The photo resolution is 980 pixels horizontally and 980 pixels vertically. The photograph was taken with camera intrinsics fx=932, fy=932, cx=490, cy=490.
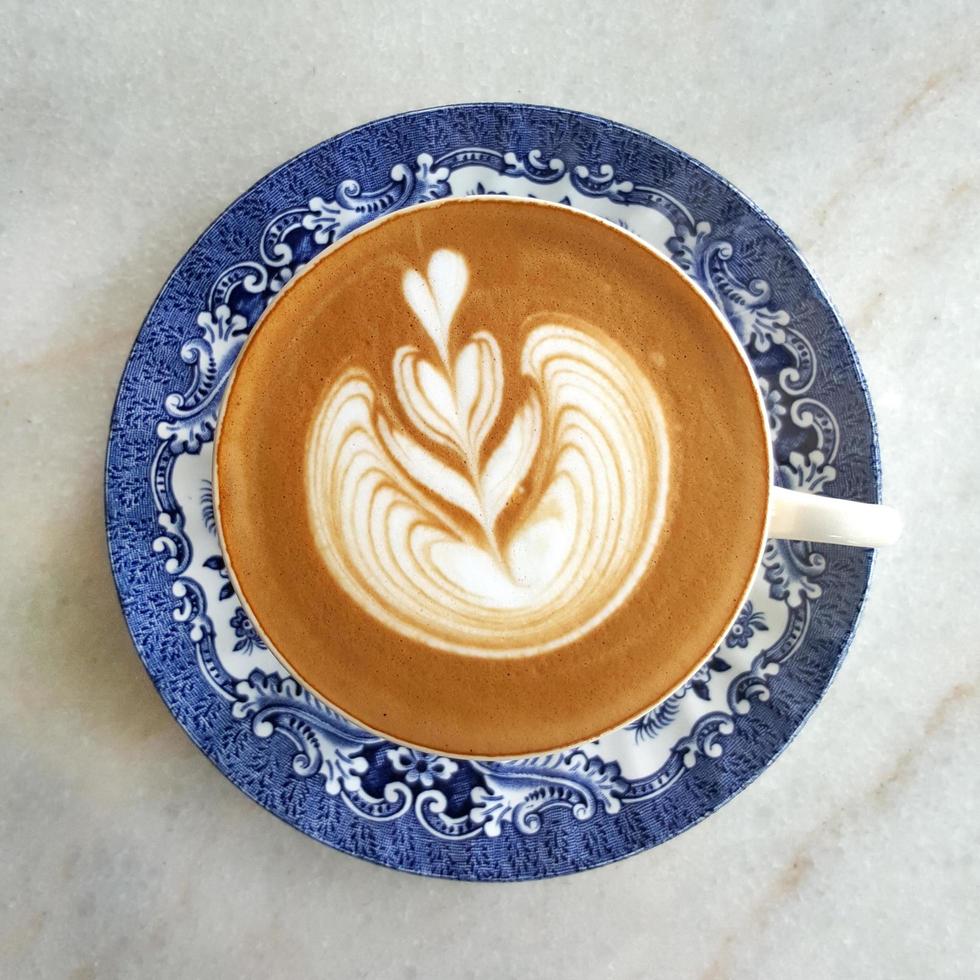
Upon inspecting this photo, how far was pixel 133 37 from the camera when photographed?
111 cm

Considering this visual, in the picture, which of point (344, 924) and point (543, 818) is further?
point (344, 924)

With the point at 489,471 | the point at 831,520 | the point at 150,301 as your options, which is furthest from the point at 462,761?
the point at 150,301

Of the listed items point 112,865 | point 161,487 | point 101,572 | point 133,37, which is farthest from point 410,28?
point 112,865

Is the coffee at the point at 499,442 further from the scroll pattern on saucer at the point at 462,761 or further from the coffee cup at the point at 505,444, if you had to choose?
the scroll pattern on saucer at the point at 462,761

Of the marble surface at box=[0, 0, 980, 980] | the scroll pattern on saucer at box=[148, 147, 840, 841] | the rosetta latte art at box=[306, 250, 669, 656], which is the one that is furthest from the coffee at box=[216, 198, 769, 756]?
the marble surface at box=[0, 0, 980, 980]

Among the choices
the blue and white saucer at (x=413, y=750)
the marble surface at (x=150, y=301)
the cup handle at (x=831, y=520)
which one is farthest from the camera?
the marble surface at (x=150, y=301)

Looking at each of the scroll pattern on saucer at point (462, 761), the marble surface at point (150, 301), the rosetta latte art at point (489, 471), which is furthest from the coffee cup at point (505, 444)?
the marble surface at point (150, 301)

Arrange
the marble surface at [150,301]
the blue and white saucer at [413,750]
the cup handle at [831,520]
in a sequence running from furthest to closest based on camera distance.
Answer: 1. the marble surface at [150,301]
2. the blue and white saucer at [413,750]
3. the cup handle at [831,520]

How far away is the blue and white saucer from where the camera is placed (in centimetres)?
97

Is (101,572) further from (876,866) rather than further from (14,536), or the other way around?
(876,866)

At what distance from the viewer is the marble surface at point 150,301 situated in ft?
3.65

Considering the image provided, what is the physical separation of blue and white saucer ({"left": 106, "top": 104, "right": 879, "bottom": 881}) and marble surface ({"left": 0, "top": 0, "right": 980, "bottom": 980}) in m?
0.16

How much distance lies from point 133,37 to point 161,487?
1.84 feet

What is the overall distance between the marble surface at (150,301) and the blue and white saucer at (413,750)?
16cm
